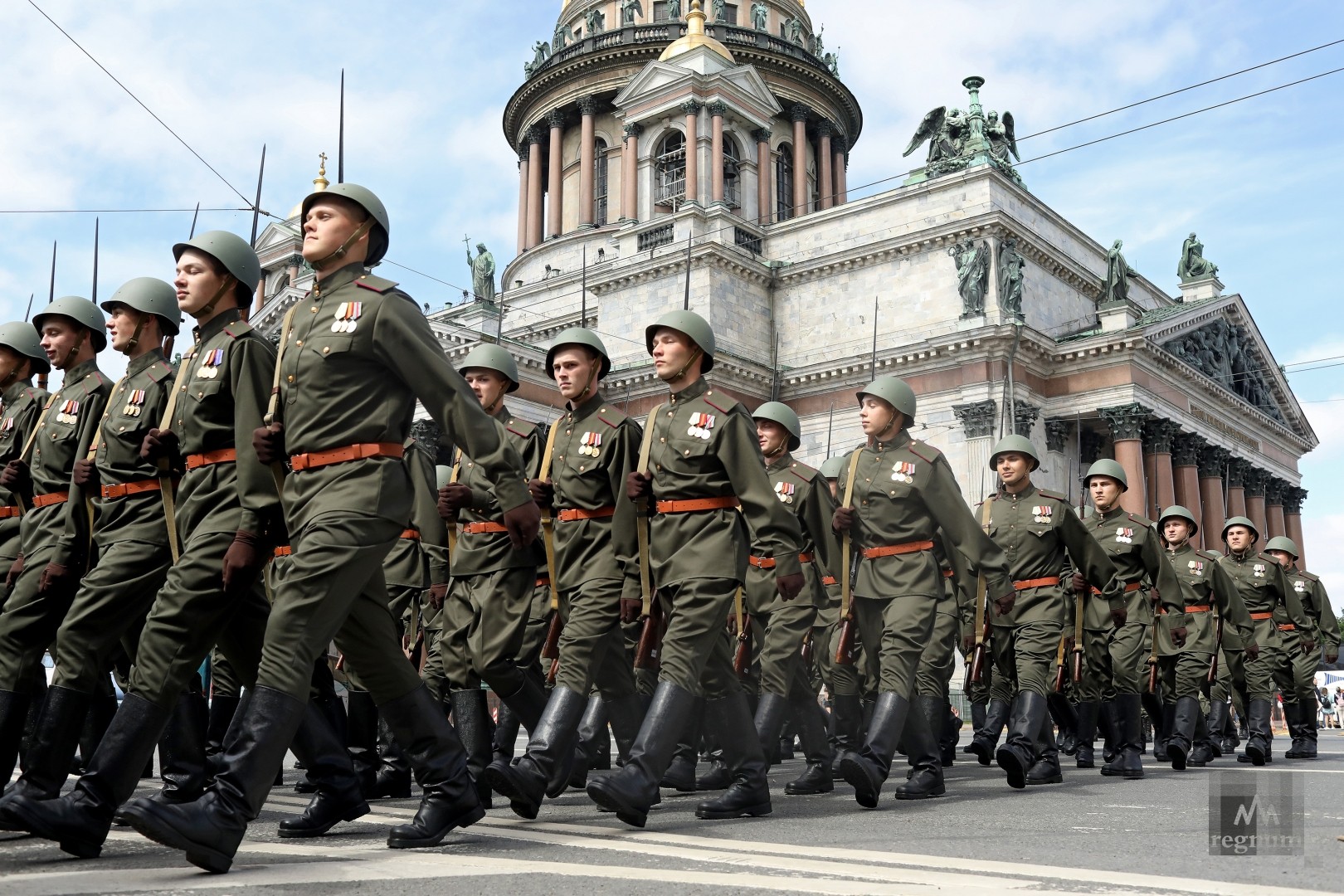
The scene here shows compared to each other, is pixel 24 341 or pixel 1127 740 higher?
pixel 24 341

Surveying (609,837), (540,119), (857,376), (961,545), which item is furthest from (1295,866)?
(540,119)

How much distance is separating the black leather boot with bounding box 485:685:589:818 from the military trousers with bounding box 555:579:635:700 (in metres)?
0.08

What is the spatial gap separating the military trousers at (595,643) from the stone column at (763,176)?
4026cm

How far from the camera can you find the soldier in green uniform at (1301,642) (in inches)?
517

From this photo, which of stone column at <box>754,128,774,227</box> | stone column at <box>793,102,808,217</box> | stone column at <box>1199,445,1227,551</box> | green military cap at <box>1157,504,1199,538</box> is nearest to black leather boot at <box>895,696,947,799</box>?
green military cap at <box>1157,504,1199,538</box>

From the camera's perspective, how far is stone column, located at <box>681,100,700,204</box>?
42.6m

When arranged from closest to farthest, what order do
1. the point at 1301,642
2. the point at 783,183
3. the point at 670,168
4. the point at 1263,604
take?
the point at 1263,604, the point at 1301,642, the point at 670,168, the point at 783,183

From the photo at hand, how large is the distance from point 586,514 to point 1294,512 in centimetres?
4724

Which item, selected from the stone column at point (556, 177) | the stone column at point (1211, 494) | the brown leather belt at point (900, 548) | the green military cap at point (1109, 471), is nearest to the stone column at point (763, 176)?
the stone column at point (556, 177)

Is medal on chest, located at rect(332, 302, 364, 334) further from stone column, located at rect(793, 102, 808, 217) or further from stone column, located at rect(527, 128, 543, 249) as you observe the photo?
stone column, located at rect(527, 128, 543, 249)

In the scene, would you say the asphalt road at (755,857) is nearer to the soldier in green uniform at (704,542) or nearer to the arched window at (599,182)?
the soldier in green uniform at (704,542)

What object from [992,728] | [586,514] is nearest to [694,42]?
[992,728]

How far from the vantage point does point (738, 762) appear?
5.83 meters

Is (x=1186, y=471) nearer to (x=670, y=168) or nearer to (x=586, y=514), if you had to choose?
(x=670, y=168)
